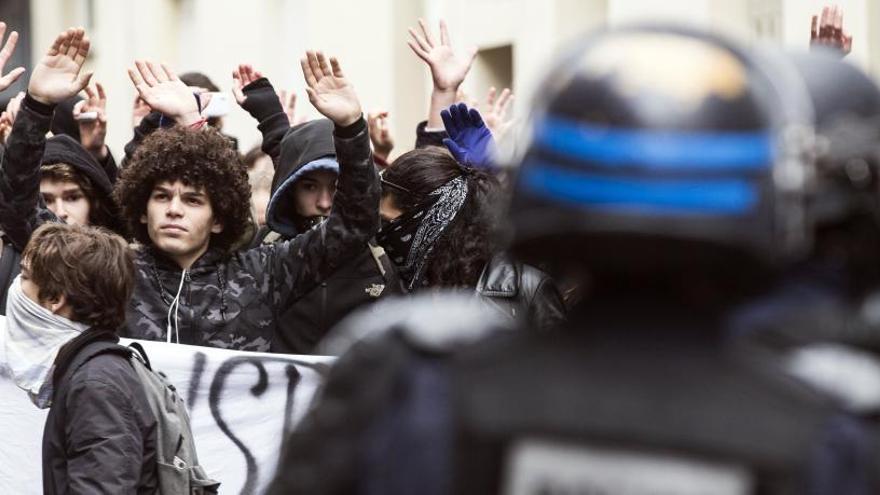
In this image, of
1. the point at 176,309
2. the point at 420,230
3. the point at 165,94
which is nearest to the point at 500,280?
the point at 420,230

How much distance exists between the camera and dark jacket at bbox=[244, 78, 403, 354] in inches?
224

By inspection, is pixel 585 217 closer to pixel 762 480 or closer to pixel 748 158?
pixel 748 158

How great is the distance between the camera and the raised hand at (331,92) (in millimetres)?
5250

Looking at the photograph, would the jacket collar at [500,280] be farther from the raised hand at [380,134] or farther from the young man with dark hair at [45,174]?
the raised hand at [380,134]

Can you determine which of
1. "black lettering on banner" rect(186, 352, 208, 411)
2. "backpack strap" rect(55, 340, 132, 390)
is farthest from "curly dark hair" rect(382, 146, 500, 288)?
"backpack strap" rect(55, 340, 132, 390)

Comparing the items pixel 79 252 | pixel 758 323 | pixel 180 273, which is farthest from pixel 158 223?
pixel 758 323

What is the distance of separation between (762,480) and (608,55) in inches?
17.3

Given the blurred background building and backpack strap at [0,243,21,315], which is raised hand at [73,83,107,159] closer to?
backpack strap at [0,243,21,315]

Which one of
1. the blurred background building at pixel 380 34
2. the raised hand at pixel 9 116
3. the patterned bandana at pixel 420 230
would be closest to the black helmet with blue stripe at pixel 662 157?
the patterned bandana at pixel 420 230

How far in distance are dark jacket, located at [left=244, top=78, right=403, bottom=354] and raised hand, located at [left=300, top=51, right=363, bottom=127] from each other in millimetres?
449

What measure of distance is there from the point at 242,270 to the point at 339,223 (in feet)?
1.16

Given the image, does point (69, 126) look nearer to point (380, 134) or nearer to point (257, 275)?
point (380, 134)

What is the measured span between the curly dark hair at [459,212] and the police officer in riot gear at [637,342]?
272 cm

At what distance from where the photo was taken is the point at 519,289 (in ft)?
15.0
